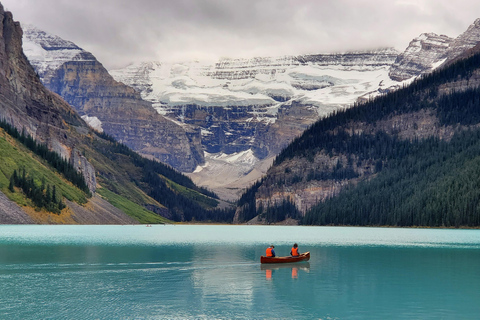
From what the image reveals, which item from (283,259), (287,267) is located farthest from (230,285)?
(283,259)

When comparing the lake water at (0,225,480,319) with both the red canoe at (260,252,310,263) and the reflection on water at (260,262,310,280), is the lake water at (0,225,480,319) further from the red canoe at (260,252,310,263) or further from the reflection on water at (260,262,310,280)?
the red canoe at (260,252,310,263)

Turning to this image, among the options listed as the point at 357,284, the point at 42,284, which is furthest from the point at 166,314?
the point at 357,284

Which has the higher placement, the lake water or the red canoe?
the red canoe

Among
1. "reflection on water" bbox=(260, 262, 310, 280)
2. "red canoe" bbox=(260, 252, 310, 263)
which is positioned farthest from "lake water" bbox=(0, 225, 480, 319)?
"red canoe" bbox=(260, 252, 310, 263)

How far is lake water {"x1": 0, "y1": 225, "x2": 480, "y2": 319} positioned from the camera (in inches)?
2013

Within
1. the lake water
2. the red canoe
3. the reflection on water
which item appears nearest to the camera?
the lake water

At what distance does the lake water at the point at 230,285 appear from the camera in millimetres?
51125

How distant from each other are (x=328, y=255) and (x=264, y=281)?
3411 cm

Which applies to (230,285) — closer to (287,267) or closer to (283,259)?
(287,267)

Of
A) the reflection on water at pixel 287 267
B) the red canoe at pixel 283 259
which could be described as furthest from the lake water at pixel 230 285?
the red canoe at pixel 283 259

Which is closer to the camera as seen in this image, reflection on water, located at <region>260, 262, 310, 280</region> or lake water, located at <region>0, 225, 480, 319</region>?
lake water, located at <region>0, 225, 480, 319</region>

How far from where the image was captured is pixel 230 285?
65.5 meters

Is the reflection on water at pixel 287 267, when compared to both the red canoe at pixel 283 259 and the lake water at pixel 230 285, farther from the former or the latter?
the red canoe at pixel 283 259

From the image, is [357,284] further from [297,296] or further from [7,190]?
[7,190]
